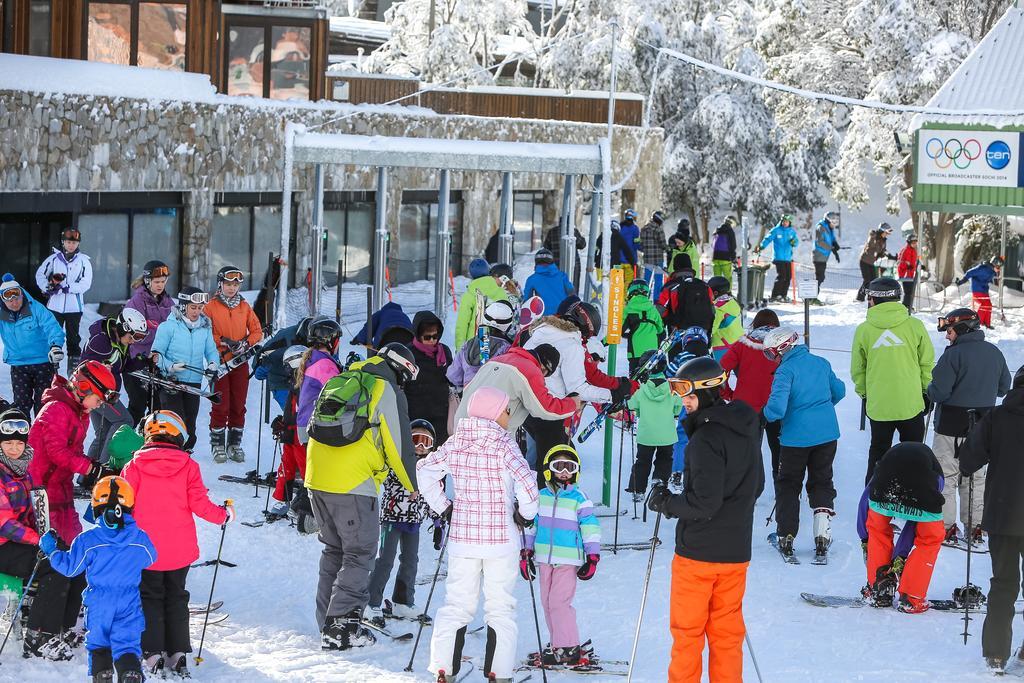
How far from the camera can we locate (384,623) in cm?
817

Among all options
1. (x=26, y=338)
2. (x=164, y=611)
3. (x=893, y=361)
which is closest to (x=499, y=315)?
(x=893, y=361)

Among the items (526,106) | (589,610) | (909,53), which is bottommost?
(589,610)

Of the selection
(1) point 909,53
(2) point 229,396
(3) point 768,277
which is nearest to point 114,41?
(2) point 229,396

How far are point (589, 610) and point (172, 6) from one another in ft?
48.4

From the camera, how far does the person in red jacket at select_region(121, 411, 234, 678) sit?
699 cm

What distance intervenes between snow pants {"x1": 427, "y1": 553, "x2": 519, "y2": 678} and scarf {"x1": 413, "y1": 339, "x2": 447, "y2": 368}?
2886mm

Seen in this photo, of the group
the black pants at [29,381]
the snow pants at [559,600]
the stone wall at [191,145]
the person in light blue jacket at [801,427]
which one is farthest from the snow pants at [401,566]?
the stone wall at [191,145]

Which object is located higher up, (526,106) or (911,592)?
(526,106)

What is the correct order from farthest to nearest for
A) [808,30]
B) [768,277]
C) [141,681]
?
[808,30], [768,277], [141,681]

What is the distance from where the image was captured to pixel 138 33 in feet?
66.3

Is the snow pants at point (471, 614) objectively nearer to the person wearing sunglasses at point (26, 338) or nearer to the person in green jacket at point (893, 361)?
the person in green jacket at point (893, 361)

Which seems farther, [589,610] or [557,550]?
[589,610]

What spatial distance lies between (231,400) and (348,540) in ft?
14.8

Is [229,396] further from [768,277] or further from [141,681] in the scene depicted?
[768,277]
